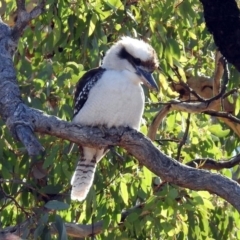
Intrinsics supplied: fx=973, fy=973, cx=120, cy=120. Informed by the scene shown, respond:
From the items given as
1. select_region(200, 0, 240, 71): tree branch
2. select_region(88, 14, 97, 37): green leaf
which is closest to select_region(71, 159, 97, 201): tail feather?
select_region(88, 14, 97, 37): green leaf

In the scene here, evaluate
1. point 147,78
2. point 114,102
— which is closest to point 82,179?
point 114,102

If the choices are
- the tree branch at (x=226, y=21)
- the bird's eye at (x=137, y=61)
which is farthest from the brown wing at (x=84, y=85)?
the tree branch at (x=226, y=21)

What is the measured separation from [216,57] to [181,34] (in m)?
0.58

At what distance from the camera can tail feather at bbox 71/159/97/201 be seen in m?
4.24

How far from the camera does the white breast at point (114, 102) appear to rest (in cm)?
403

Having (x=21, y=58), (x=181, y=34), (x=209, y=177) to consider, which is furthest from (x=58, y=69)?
(x=209, y=177)

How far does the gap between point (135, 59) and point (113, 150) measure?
456 mm

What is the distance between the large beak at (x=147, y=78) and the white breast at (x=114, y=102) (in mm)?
31

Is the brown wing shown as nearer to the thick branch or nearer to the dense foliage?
the dense foliage

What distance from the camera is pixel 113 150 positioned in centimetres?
444

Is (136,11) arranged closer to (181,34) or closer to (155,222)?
(181,34)

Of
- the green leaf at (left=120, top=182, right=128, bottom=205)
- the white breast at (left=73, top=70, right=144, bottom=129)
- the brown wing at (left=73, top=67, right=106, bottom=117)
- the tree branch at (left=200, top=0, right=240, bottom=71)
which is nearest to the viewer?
the tree branch at (left=200, top=0, right=240, bottom=71)

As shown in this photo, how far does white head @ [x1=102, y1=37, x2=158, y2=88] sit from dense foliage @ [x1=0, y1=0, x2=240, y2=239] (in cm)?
16

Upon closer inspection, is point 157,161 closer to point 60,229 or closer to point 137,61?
point 60,229
